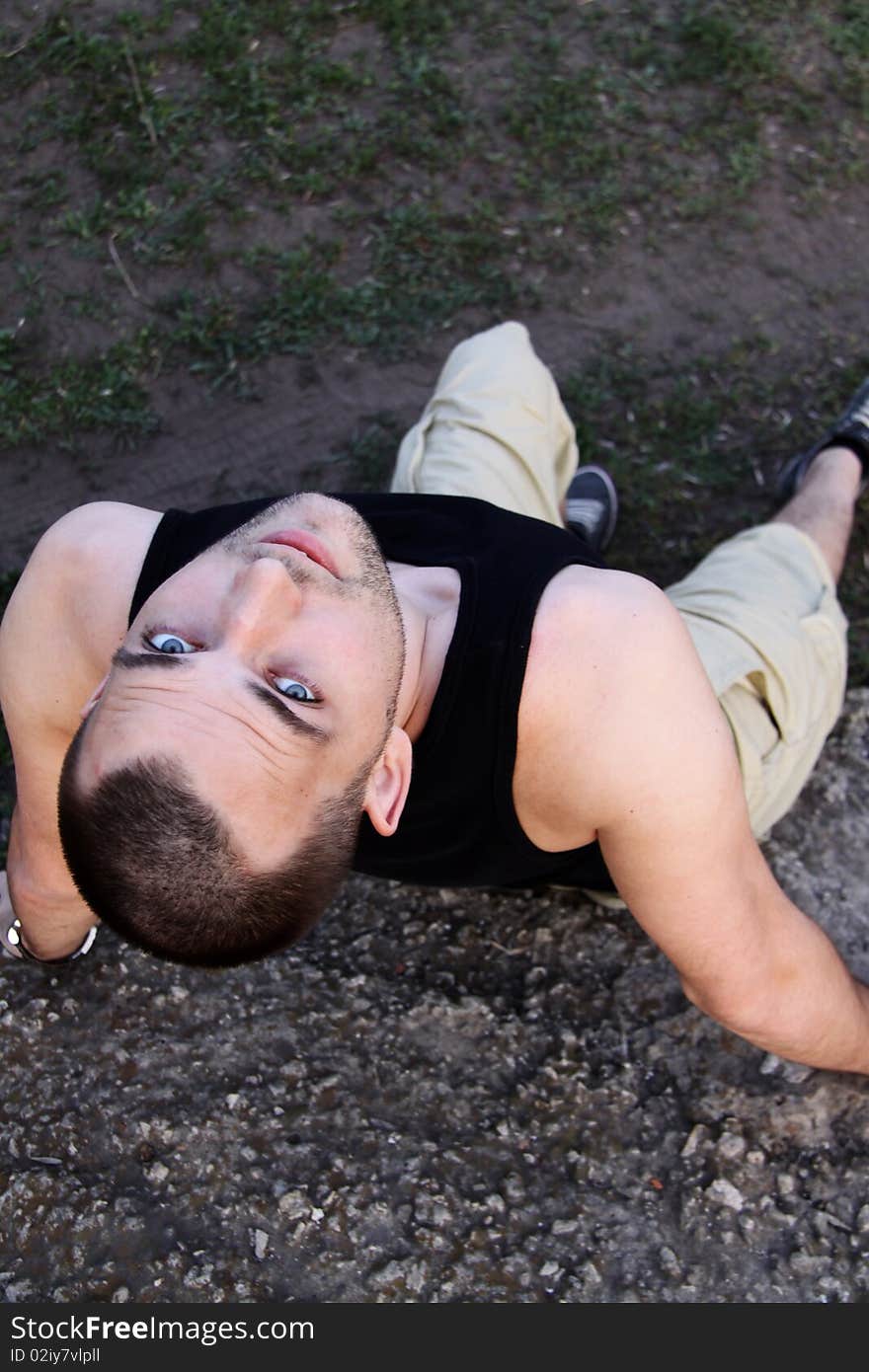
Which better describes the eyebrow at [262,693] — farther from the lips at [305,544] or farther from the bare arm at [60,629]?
the bare arm at [60,629]

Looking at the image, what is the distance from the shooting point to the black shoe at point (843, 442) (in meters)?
4.02

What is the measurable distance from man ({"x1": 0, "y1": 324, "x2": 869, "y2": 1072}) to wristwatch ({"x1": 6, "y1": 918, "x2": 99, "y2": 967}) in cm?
2

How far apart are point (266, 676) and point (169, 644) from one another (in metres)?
0.18

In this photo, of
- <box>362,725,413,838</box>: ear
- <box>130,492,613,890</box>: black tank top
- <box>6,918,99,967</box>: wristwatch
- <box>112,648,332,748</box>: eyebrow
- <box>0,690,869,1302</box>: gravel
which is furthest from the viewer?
<box>6,918,99,967</box>: wristwatch

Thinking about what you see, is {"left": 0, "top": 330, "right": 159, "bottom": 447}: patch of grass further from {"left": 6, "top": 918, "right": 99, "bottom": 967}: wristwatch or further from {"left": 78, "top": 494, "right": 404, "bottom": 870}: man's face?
{"left": 78, "top": 494, "right": 404, "bottom": 870}: man's face

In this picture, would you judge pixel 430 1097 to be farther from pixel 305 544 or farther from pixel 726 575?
pixel 726 575

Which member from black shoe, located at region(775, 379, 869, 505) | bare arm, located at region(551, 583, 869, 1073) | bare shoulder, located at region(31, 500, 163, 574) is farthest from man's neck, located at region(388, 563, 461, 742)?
black shoe, located at region(775, 379, 869, 505)

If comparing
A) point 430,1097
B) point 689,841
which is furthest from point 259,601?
point 430,1097

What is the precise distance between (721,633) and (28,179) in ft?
11.3

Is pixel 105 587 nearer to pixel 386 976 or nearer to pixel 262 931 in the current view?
pixel 262 931

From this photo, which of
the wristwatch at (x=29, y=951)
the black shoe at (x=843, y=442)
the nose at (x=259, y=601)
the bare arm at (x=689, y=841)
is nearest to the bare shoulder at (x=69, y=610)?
the nose at (x=259, y=601)

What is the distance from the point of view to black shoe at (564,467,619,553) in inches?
155

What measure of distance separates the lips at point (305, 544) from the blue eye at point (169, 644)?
0.29 metres

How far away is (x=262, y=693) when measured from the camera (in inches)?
78.0
